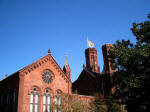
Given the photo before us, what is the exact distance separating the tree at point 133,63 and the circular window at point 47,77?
13164 mm

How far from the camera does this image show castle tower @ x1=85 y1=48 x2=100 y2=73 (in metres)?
54.7

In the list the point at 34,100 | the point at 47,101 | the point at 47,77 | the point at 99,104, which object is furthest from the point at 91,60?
the point at 34,100

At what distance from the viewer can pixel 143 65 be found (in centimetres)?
2388

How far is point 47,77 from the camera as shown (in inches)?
1335

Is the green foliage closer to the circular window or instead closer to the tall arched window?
the circular window

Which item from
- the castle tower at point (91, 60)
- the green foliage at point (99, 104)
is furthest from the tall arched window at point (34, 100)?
the castle tower at point (91, 60)

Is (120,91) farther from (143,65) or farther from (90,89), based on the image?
(90,89)

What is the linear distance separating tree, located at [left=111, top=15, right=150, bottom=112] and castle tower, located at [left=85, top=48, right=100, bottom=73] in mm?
28011

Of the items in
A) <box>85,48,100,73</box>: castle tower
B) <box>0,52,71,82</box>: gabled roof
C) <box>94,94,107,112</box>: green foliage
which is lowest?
<box>94,94,107,112</box>: green foliage

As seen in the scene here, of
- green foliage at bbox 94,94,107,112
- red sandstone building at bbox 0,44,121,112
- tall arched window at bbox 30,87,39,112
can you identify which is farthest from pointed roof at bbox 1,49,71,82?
green foliage at bbox 94,94,107,112

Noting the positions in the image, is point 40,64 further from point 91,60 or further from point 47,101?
point 91,60

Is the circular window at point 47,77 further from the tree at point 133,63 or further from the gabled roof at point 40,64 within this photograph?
the tree at point 133,63

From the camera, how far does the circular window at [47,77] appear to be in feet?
110

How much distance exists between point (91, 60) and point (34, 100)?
93.3 feet
